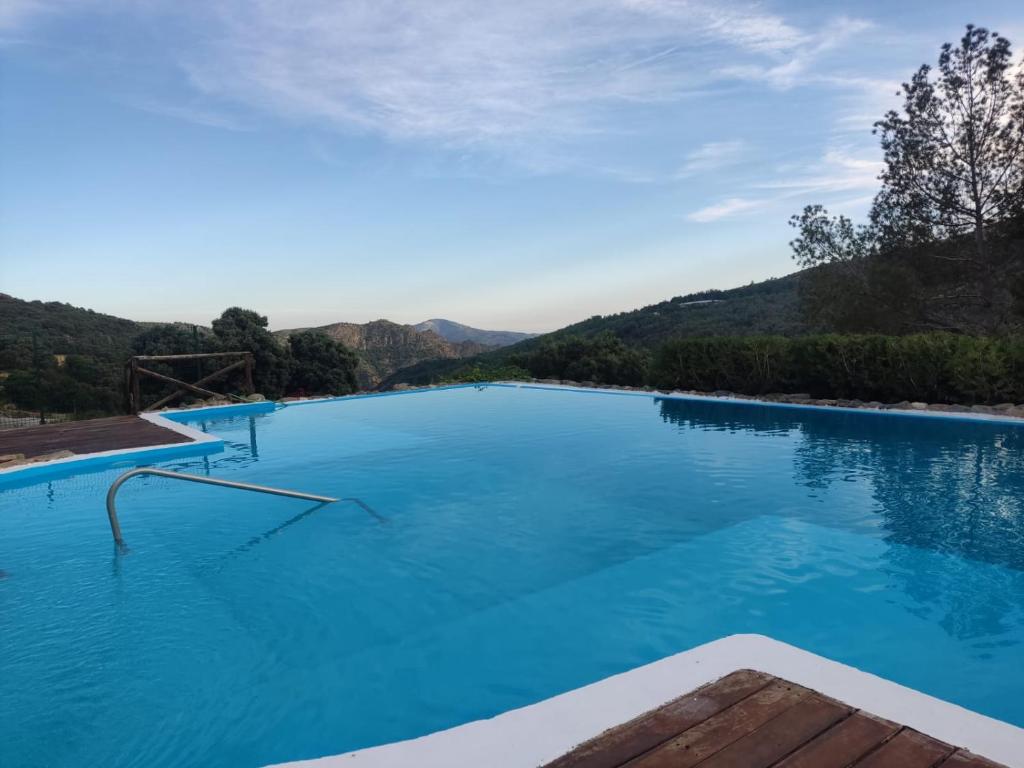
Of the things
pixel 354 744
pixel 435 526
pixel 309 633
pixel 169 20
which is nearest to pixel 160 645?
pixel 309 633

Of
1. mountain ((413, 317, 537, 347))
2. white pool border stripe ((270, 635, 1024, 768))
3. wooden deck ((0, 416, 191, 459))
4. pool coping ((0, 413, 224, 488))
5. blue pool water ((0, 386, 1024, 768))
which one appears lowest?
blue pool water ((0, 386, 1024, 768))

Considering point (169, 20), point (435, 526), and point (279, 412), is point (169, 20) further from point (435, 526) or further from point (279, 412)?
point (435, 526)

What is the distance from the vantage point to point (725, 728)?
199 centimetres

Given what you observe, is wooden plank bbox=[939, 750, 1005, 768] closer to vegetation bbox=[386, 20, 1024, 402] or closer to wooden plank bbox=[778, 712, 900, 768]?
wooden plank bbox=[778, 712, 900, 768]

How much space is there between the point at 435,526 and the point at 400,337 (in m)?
43.1

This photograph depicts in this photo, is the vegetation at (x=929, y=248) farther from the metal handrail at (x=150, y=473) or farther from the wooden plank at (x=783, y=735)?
the wooden plank at (x=783, y=735)

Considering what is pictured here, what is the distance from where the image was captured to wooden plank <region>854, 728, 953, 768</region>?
1.76m

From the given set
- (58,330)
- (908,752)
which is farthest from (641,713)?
(58,330)

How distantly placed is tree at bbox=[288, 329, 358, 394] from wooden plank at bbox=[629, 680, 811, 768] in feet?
59.4

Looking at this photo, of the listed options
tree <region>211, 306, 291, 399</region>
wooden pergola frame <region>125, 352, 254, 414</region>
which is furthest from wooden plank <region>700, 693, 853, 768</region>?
tree <region>211, 306, 291, 399</region>

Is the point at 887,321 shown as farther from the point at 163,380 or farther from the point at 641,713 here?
the point at 163,380

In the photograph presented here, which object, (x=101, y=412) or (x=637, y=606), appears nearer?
(x=637, y=606)

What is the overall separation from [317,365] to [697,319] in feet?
77.0

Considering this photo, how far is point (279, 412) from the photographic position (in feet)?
48.1
